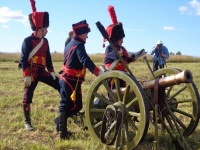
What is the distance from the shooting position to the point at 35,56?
5.67 meters

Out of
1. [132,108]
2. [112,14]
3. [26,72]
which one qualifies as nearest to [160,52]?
[112,14]

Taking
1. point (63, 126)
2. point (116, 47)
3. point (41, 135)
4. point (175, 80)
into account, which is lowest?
point (41, 135)

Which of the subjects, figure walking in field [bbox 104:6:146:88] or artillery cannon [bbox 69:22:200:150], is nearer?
artillery cannon [bbox 69:22:200:150]

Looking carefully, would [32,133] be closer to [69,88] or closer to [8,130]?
[8,130]

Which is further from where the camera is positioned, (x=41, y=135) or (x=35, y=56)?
(x=35, y=56)

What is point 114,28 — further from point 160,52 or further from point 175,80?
point 160,52

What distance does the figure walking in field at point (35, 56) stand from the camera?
5543 millimetres

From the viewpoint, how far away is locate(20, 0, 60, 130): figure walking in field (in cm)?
554

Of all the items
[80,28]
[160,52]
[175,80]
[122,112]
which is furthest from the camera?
[160,52]

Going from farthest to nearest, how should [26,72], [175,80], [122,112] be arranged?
[26,72] < [122,112] < [175,80]

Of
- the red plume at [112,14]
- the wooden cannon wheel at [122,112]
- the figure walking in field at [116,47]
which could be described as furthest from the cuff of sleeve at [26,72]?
the red plume at [112,14]

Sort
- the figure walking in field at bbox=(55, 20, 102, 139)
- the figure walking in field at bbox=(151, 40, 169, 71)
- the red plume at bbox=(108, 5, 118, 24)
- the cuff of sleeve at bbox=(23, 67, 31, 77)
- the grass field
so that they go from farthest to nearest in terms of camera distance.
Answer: the figure walking in field at bbox=(151, 40, 169, 71) → the red plume at bbox=(108, 5, 118, 24) → the cuff of sleeve at bbox=(23, 67, 31, 77) → the figure walking in field at bbox=(55, 20, 102, 139) → the grass field

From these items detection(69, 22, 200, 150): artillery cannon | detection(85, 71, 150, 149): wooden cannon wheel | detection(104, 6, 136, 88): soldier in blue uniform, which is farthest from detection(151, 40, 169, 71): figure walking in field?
detection(85, 71, 150, 149): wooden cannon wheel

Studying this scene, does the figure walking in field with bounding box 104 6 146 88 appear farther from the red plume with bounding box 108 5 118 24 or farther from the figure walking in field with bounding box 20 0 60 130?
the figure walking in field with bounding box 20 0 60 130
